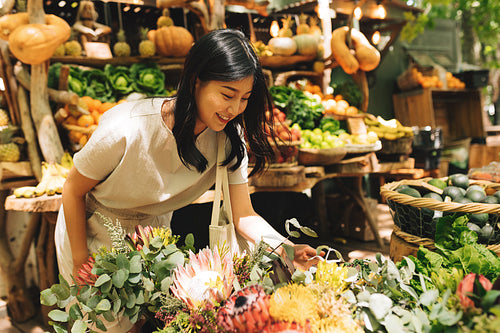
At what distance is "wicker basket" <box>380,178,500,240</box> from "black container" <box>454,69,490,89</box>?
18.6 feet

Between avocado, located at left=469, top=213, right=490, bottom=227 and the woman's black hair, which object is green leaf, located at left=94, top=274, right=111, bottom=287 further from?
avocado, located at left=469, top=213, right=490, bottom=227

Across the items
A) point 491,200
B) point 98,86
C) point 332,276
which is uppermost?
point 98,86

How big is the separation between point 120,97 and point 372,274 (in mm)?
2965

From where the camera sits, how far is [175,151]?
1444 millimetres

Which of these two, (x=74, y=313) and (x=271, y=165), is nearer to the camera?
(x=74, y=313)

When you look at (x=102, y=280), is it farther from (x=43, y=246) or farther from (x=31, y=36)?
(x=43, y=246)

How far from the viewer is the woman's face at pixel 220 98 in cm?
120

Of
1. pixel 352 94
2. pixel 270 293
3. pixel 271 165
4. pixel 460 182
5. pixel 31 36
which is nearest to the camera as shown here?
pixel 270 293

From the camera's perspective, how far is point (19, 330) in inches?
109

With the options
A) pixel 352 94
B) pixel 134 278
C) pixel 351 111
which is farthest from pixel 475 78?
pixel 134 278

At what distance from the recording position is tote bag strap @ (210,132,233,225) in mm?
1263

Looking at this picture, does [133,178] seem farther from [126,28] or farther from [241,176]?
[126,28]

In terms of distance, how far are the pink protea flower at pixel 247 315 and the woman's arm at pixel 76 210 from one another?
88cm

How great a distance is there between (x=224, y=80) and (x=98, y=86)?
7.76ft
